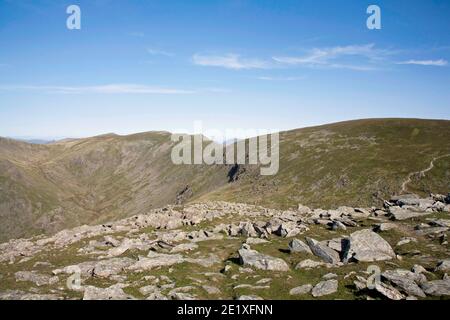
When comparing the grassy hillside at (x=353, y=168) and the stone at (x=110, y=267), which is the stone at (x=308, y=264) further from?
the grassy hillside at (x=353, y=168)

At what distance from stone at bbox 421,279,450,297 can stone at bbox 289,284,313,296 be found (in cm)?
635

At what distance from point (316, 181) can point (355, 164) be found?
43.7ft

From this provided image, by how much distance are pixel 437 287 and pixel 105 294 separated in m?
19.1

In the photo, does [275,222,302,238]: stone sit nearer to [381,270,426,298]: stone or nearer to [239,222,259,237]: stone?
[239,222,259,237]: stone

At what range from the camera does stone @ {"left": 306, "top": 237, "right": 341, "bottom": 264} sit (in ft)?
91.4

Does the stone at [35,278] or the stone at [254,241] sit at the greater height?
the stone at [254,241]

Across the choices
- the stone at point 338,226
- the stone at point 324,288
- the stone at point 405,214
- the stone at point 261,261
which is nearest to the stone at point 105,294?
the stone at point 261,261

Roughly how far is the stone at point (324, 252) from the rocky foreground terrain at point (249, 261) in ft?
0.26

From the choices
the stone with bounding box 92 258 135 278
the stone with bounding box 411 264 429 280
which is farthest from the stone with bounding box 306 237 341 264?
the stone with bounding box 92 258 135 278

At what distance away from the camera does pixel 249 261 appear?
1104 inches

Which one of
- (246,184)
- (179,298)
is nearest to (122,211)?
(246,184)

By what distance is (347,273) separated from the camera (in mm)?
24500

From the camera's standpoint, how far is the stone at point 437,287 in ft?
66.9
